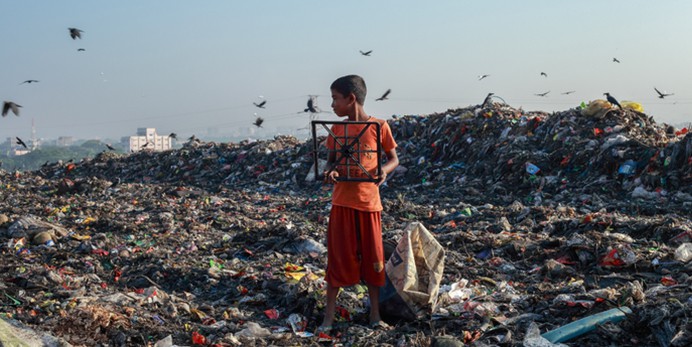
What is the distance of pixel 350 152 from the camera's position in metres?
3.09

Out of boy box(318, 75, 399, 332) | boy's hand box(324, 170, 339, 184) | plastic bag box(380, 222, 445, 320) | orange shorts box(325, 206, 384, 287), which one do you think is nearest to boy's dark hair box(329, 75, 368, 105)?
boy box(318, 75, 399, 332)

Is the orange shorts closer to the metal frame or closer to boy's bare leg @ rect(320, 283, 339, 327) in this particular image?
boy's bare leg @ rect(320, 283, 339, 327)

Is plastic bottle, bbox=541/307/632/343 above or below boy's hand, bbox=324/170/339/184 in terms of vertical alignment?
below

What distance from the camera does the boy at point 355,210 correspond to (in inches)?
126

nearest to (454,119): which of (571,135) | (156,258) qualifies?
A: (571,135)

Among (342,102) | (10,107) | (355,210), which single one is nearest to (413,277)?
(355,210)

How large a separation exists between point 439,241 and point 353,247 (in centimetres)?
277

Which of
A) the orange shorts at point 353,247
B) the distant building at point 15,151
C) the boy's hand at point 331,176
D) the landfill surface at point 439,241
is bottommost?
the distant building at point 15,151

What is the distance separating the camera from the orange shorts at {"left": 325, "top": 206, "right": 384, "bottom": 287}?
3.23m

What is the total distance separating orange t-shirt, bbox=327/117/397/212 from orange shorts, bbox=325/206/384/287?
53mm

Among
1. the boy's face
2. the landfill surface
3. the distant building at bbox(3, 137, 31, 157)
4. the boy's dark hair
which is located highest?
the boy's dark hair

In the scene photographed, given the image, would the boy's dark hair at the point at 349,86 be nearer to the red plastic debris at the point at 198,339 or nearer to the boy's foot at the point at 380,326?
the boy's foot at the point at 380,326

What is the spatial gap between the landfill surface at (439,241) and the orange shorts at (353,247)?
0.30 metres

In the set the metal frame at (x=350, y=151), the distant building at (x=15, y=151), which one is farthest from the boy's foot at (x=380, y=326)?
the distant building at (x=15, y=151)
